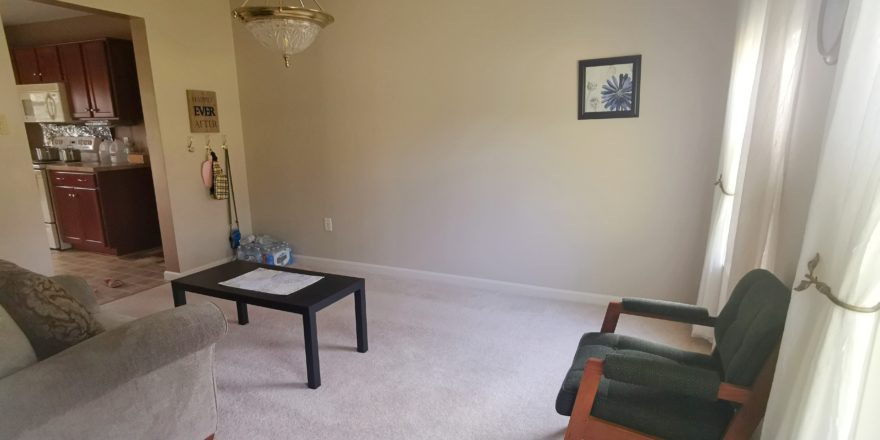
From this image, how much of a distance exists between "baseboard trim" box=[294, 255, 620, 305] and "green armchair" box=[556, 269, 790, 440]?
1.67m

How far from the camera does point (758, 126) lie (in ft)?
6.49

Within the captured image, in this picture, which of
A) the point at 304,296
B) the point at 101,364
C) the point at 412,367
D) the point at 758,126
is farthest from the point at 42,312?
the point at 758,126

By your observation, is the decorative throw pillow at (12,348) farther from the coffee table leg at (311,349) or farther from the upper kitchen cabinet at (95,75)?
the upper kitchen cabinet at (95,75)

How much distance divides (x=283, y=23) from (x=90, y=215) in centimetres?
417

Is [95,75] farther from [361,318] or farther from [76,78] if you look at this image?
[361,318]

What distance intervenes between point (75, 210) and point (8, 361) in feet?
15.0

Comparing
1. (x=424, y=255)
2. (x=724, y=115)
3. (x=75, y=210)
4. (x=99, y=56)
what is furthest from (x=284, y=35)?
(x=75, y=210)

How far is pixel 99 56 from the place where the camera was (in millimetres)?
4723

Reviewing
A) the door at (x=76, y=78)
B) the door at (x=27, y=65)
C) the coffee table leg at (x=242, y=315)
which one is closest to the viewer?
the coffee table leg at (x=242, y=315)

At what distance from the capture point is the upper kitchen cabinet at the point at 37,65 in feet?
16.6

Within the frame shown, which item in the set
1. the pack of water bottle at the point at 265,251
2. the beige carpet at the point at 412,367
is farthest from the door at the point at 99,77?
the beige carpet at the point at 412,367

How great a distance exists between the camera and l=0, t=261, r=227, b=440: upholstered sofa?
49.6 inches

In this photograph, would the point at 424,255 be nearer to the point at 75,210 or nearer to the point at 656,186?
the point at 656,186

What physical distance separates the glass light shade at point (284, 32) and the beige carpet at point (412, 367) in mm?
1737
